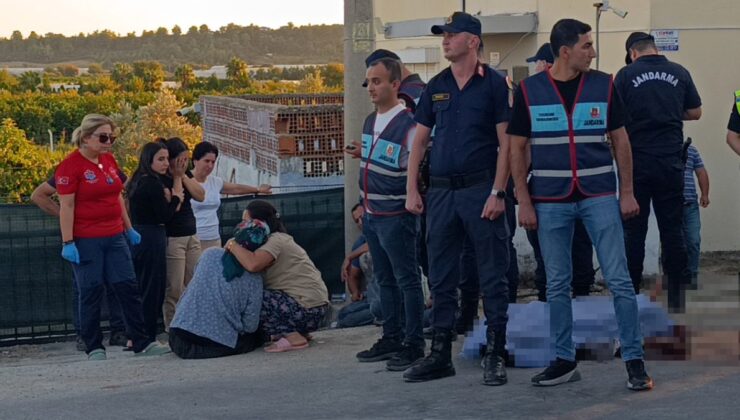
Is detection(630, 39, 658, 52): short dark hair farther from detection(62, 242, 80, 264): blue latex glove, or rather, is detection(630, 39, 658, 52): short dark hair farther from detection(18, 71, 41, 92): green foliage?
detection(18, 71, 41, 92): green foliage

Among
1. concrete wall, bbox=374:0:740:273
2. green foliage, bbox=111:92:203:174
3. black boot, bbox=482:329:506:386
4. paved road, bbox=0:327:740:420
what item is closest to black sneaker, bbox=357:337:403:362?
paved road, bbox=0:327:740:420

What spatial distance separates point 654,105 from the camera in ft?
24.3

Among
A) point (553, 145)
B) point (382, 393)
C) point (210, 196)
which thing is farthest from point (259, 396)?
point (210, 196)

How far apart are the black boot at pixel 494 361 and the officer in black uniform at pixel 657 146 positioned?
1385mm

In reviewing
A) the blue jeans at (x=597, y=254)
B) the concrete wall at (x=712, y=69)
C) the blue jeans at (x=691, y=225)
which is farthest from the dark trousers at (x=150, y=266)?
the concrete wall at (x=712, y=69)

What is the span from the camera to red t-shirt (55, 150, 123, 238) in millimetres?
8422

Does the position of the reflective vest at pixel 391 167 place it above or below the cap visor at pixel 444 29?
below

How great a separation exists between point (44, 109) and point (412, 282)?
80250 millimetres

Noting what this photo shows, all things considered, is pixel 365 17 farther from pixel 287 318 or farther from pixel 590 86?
pixel 590 86

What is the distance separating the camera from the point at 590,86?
6.07 metres

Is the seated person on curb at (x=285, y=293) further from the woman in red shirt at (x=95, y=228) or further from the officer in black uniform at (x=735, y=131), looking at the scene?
the officer in black uniform at (x=735, y=131)

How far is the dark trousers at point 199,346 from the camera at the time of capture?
→ 325 inches

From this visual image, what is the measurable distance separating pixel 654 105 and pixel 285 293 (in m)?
3.02

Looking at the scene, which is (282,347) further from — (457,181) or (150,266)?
(457,181)
